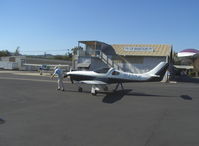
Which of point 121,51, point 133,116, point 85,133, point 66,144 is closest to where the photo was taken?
point 66,144

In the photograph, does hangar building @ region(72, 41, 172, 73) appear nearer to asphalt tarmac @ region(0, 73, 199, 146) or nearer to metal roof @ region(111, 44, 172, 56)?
metal roof @ region(111, 44, 172, 56)

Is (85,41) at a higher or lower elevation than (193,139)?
higher

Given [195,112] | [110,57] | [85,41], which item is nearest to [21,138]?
[195,112]

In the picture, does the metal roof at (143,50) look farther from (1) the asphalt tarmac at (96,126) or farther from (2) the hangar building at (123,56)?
(1) the asphalt tarmac at (96,126)

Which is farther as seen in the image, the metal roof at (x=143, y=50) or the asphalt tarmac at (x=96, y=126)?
the metal roof at (x=143, y=50)

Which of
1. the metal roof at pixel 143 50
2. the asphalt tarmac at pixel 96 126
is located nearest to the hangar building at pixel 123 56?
the metal roof at pixel 143 50

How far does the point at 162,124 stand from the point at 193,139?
1.48 metres

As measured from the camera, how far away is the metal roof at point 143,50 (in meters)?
34.4

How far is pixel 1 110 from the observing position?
8.73 m

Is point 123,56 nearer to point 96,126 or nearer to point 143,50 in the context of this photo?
point 143,50

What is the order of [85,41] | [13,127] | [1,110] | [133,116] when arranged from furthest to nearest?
[85,41] < [1,110] < [133,116] < [13,127]

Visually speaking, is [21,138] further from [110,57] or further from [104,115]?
[110,57]

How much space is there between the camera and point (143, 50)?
3538cm

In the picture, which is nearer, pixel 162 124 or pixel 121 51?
pixel 162 124
